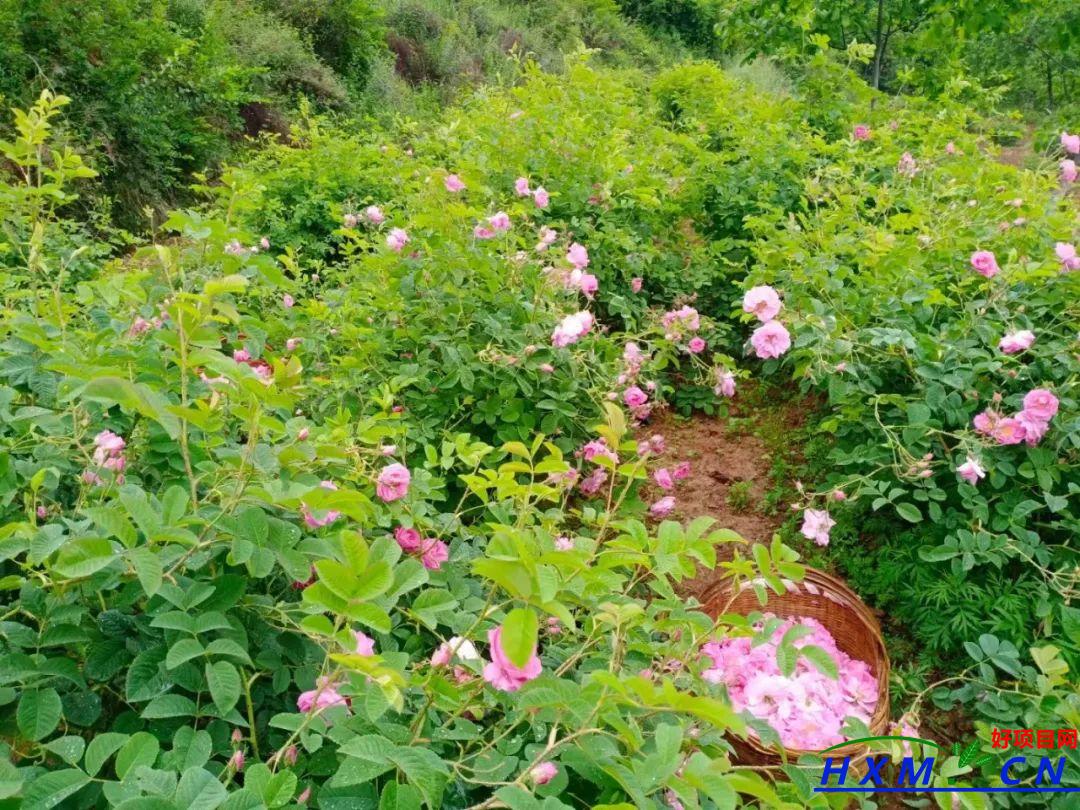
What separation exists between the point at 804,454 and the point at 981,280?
80 cm

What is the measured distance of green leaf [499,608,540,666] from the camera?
69 cm

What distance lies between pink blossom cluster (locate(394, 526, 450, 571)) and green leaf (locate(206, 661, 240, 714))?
415mm

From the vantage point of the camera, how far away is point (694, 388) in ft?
10.3

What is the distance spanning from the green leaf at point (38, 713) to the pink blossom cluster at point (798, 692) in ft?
3.69

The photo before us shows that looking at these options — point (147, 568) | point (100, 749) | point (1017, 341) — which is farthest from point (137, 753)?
point (1017, 341)

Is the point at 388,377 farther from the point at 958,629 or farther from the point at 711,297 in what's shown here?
the point at 711,297

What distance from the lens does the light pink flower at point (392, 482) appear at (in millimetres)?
1202

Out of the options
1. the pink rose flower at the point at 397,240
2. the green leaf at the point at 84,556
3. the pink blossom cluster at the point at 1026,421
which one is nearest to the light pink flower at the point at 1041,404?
the pink blossom cluster at the point at 1026,421

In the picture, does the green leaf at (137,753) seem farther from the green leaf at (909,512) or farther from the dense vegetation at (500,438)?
the green leaf at (909,512)

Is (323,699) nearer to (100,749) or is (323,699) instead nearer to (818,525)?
(100,749)

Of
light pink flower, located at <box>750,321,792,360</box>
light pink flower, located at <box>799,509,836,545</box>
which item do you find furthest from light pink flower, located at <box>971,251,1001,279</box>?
light pink flower, located at <box>799,509,836,545</box>

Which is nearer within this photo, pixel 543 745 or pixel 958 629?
pixel 543 745

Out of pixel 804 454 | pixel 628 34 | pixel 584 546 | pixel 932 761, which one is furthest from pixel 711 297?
pixel 628 34

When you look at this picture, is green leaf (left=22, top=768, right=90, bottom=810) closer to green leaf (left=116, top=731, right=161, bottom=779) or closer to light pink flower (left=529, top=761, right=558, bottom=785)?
green leaf (left=116, top=731, right=161, bottom=779)
